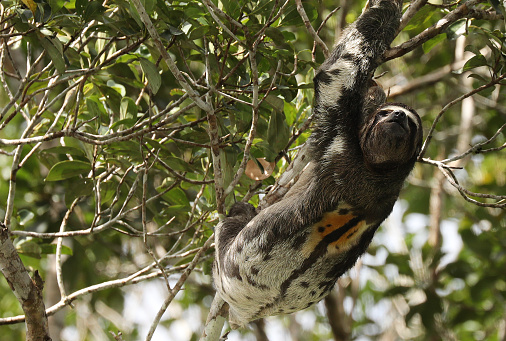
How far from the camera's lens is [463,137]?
39.0ft

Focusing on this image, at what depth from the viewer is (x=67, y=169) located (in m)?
5.91

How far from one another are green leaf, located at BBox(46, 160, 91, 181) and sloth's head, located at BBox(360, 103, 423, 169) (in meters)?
2.87

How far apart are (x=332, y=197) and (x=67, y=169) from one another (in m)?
2.75

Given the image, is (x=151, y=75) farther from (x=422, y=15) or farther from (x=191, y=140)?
(x=422, y=15)

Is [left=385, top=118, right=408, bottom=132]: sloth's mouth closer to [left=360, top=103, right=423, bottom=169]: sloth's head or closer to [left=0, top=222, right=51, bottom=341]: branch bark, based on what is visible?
[left=360, top=103, right=423, bottom=169]: sloth's head

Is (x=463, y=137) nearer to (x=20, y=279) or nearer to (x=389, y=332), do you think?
(x=389, y=332)

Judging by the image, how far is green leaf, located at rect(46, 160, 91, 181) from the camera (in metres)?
5.83

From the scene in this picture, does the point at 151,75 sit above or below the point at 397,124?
above

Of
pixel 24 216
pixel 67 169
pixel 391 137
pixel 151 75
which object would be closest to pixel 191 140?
pixel 151 75

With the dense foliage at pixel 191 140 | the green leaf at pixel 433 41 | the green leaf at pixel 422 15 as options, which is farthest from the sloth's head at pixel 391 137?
the green leaf at pixel 422 15

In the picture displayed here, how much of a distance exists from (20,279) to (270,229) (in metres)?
2.24

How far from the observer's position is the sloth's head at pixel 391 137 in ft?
16.9

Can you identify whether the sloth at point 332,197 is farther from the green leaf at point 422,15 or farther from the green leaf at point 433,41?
the green leaf at point 433,41

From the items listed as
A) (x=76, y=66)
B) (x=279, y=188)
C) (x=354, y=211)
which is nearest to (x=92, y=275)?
(x=76, y=66)
